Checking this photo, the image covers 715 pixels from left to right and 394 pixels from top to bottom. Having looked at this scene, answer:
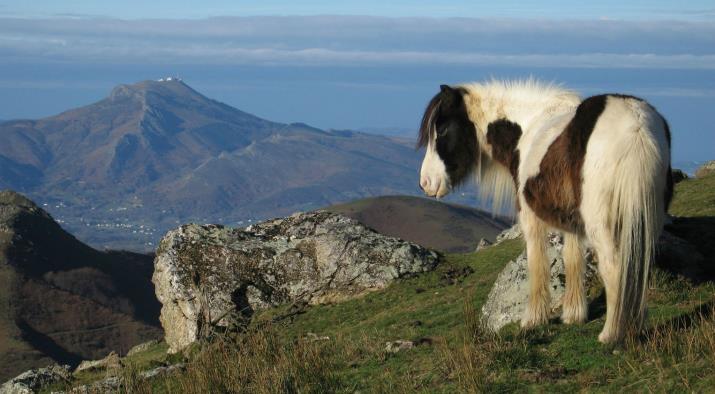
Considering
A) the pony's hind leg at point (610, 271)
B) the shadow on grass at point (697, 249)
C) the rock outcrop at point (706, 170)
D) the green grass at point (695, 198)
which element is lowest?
the rock outcrop at point (706, 170)

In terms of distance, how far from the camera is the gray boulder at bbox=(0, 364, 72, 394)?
16.8m

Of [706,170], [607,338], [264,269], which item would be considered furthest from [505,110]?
[706,170]

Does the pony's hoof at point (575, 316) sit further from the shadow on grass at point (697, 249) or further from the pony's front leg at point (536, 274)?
the shadow on grass at point (697, 249)

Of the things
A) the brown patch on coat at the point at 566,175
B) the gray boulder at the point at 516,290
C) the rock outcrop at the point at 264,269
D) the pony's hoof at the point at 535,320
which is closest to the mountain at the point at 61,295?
the rock outcrop at the point at 264,269

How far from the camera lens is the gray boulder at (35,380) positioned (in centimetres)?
1675

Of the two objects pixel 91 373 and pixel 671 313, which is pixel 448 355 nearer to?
pixel 671 313

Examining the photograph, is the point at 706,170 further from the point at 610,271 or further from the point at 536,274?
the point at 610,271

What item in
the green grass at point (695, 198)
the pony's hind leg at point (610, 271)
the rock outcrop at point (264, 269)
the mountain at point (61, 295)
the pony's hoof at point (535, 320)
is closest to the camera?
the pony's hind leg at point (610, 271)

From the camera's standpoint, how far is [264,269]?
21672 millimetres

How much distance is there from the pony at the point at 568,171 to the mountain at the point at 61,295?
83.5 m

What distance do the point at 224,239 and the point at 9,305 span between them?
96.5 m

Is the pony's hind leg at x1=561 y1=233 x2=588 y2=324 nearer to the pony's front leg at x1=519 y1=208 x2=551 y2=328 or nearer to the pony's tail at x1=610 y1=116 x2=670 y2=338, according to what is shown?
the pony's front leg at x1=519 y1=208 x2=551 y2=328

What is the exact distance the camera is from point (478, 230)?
196000 millimetres

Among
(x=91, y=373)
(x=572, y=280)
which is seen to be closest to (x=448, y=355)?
(x=572, y=280)
